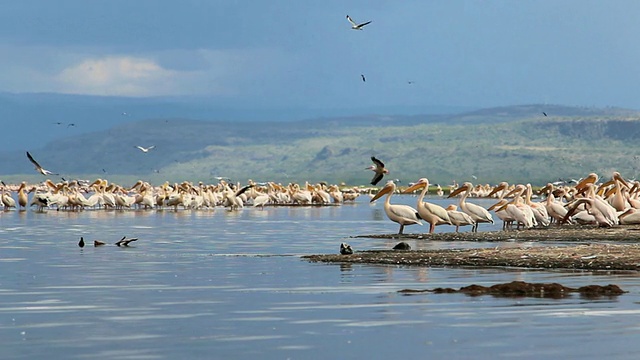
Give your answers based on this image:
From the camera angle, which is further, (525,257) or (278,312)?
(525,257)

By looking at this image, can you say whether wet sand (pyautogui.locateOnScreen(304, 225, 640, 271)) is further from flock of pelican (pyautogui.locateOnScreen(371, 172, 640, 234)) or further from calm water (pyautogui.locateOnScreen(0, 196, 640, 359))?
flock of pelican (pyautogui.locateOnScreen(371, 172, 640, 234))

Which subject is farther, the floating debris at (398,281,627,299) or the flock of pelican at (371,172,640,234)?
the flock of pelican at (371,172,640,234)

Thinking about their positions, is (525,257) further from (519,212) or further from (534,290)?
(519,212)

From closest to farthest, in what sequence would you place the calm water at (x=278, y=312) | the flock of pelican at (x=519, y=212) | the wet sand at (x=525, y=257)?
the calm water at (x=278, y=312) → the wet sand at (x=525, y=257) → the flock of pelican at (x=519, y=212)

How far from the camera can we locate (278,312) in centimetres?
1678

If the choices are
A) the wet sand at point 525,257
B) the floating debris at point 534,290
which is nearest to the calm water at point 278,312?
the floating debris at point 534,290

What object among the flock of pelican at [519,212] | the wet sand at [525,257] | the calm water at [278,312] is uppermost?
the flock of pelican at [519,212]

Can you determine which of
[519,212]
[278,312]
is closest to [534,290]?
[278,312]

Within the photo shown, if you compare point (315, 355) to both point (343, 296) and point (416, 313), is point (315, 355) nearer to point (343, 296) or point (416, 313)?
point (416, 313)

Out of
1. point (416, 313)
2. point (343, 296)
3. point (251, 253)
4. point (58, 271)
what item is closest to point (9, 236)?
point (251, 253)

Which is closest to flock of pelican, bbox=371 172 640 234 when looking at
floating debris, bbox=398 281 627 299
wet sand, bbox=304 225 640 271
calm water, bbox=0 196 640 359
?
wet sand, bbox=304 225 640 271

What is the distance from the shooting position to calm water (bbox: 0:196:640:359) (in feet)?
44.2

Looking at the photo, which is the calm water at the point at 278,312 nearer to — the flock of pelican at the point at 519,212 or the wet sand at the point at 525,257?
the wet sand at the point at 525,257

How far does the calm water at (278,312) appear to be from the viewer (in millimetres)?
13469
